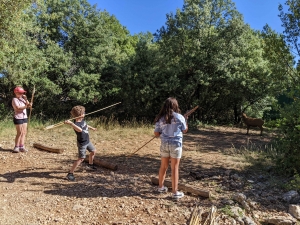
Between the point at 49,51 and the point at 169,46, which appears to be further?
the point at 169,46

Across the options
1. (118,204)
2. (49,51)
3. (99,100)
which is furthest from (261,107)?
(118,204)

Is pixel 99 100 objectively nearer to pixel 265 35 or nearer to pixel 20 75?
pixel 20 75

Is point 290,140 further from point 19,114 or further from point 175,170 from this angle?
point 19,114

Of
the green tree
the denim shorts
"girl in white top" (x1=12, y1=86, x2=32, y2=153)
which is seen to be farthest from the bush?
the green tree

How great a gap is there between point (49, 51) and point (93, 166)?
882 centimetres

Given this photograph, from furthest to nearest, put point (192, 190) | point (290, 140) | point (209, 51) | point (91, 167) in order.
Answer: point (209, 51)
point (91, 167)
point (290, 140)
point (192, 190)

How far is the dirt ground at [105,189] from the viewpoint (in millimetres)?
3559

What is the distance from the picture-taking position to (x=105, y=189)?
4465 mm

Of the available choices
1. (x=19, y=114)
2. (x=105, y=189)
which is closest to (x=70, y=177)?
(x=105, y=189)

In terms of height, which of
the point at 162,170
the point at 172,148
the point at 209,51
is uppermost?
the point at 209,51

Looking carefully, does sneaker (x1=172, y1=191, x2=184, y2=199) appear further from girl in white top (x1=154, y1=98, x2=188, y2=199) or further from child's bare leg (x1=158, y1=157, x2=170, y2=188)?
child's bare leg (x1=158, y1=157, x2=170, y2=188)

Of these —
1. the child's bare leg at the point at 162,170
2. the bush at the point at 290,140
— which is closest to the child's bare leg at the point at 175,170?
the child's bare leg at the point at 162,170

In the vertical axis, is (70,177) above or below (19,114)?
below

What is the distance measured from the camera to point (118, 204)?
388cm
